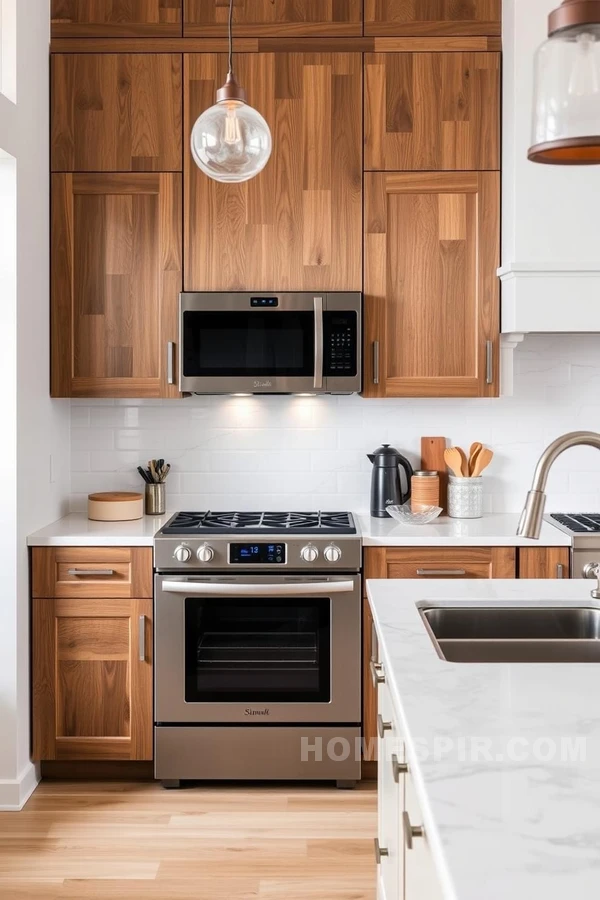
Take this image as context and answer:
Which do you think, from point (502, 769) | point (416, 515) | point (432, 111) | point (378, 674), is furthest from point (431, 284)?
point (502, 769)

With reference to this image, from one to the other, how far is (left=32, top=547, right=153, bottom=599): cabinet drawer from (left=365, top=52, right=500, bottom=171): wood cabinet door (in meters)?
1.80

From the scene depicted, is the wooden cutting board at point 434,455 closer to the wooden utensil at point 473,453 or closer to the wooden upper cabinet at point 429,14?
the wooden utensil at point 473,453

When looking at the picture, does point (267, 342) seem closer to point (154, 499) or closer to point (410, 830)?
point (154, 499)

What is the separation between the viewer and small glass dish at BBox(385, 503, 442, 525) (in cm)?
345

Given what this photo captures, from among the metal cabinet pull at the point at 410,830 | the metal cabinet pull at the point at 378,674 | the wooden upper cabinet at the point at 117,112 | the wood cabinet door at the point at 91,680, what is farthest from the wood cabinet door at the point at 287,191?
the metal cabinet pull at the point at 410,830

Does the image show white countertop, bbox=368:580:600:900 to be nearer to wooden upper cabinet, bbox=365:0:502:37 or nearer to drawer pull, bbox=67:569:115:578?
drawer pull, bbox=67:569:115:578

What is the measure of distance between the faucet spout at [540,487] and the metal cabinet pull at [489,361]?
74.0 inches

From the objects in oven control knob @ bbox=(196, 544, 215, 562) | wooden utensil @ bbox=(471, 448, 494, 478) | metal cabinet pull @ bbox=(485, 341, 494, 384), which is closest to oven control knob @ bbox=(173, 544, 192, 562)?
oven control knob @ bbox=(196, 544, 215, 562)

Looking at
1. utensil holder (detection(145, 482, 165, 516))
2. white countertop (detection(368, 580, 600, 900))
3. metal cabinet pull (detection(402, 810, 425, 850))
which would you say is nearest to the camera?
white countertop (detection(368, 580, 600, 900))

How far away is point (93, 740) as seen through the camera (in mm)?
3254

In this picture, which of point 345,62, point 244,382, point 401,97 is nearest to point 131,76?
point 345,62

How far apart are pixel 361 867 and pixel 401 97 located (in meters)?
2.79

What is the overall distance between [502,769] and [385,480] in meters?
2.50

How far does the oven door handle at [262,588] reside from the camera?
10.4 feet
